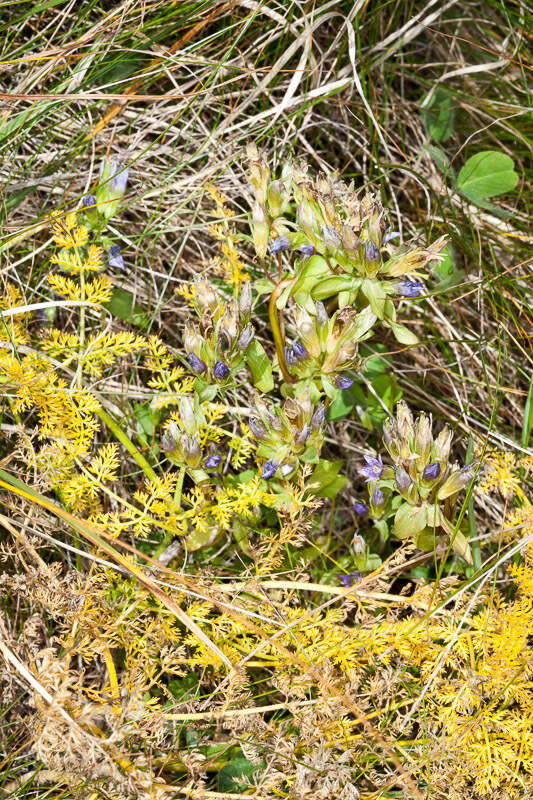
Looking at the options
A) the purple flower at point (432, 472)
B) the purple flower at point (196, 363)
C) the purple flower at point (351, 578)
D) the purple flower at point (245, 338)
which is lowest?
the purple flower at point (351, 578)

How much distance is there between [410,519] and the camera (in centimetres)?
171

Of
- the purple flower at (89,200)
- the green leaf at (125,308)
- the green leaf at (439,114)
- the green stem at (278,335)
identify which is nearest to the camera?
the green stem at (278,335)

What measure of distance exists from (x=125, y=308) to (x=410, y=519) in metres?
1.04

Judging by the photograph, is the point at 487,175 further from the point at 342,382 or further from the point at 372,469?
the point at 372,469

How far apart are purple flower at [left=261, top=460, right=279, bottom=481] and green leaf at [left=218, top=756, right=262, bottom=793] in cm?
68

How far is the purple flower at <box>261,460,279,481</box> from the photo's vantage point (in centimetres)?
168

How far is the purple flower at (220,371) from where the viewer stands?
5.31ft

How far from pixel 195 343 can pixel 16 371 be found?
0.44 m

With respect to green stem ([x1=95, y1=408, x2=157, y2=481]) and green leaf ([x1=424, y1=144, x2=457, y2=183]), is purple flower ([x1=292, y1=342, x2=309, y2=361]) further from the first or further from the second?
green leaf ([x1=424, y1=144, x2=457, y2=183])

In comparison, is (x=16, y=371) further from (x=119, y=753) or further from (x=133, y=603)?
(x=119, y=753)

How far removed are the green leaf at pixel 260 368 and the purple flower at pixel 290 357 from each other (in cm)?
8

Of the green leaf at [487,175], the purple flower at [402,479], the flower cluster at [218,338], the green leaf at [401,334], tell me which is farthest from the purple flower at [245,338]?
the green leaf at [487,175]

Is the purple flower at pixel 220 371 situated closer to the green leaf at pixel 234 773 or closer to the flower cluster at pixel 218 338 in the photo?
the flower cluster at pixel 218 338

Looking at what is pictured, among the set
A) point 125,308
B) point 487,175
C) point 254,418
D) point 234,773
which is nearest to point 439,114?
point 487,175
